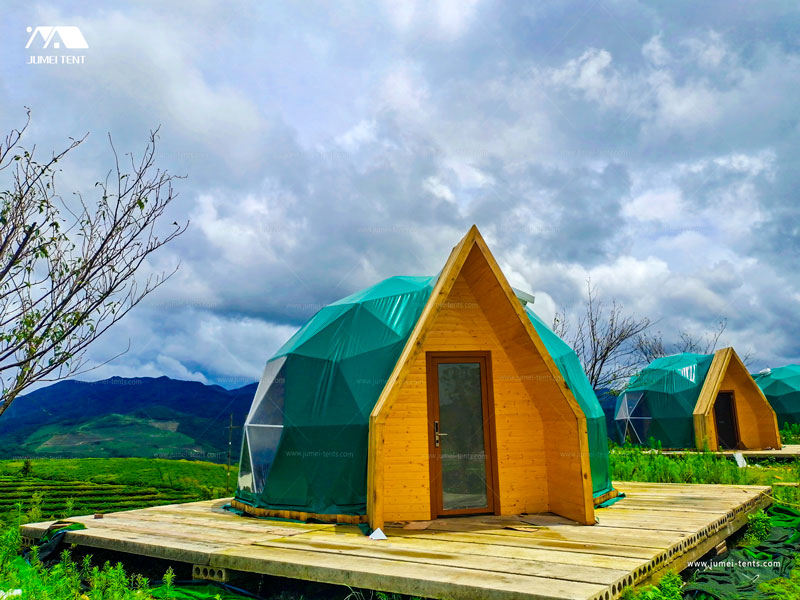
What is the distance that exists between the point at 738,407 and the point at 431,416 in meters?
15.5

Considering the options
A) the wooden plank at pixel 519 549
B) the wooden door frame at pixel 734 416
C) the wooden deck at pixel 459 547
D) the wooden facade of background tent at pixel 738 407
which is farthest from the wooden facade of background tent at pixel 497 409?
the wooden door frame at pixel 734 416

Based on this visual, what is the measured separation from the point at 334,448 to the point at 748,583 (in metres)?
4.77

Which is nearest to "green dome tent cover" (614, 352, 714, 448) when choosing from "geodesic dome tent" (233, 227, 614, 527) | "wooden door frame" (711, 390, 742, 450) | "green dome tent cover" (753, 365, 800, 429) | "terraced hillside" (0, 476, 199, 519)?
"wooden door frame" (711, 390, 742, 450)

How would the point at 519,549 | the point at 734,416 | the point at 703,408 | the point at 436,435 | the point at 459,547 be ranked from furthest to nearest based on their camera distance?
the point at 734,416 < the point at 703,408 < the point at 436,435 < the point at 459,547 < the point at 519,549

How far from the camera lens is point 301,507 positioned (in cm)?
690

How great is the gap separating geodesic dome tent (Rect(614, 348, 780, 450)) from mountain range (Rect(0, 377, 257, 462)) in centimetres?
1411

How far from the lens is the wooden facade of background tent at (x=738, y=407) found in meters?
16.0

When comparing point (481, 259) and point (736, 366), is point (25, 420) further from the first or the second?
point (736, 366)

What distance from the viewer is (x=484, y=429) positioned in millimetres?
7148

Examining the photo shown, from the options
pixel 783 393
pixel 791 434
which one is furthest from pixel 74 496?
pixel 783 393

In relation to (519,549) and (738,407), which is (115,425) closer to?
(519,549)

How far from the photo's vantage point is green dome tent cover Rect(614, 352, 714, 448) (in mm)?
17469

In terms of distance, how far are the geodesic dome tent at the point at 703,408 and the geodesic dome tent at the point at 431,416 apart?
11.4 m

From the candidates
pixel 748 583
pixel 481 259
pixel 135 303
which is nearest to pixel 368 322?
pixel 481 259
